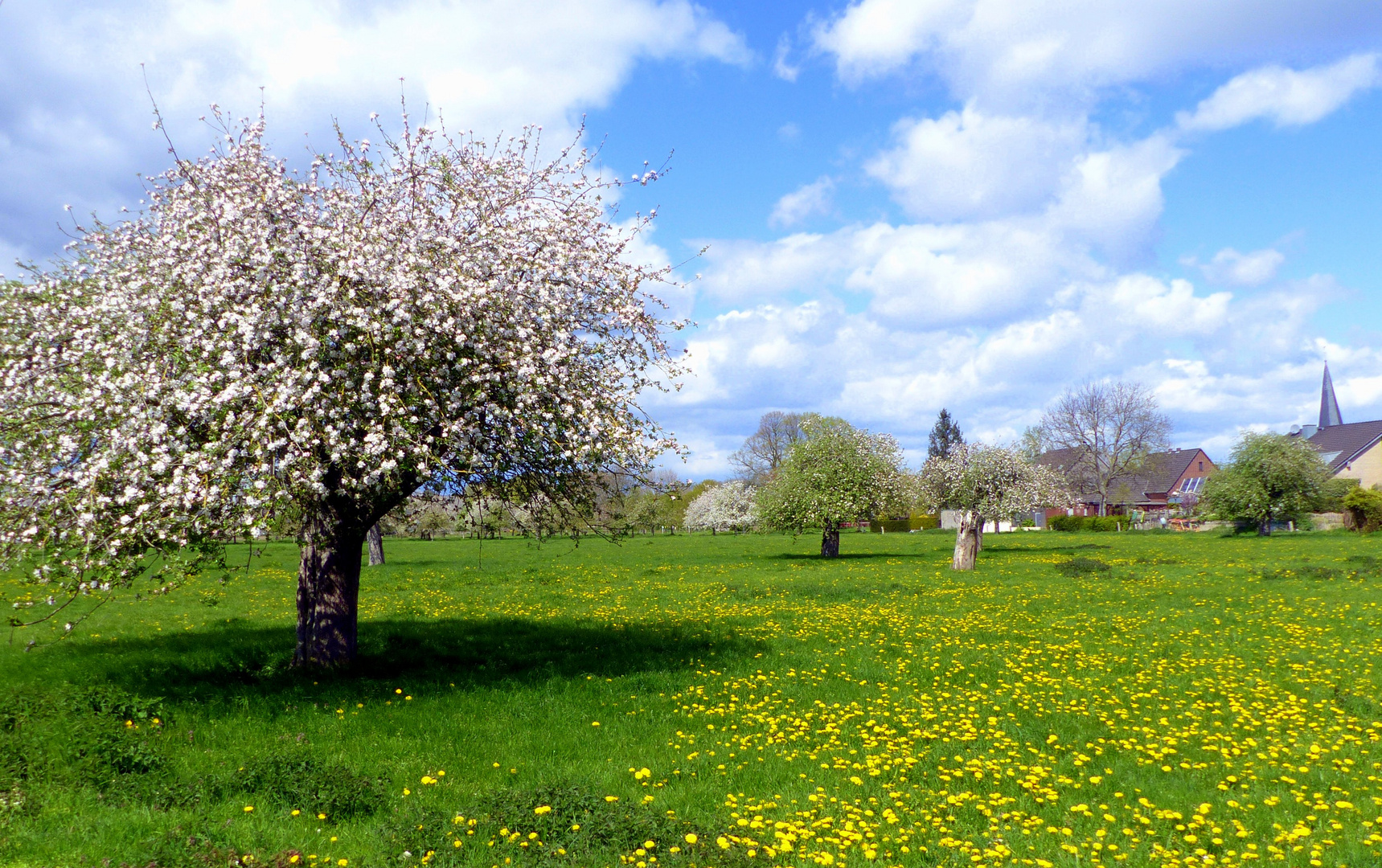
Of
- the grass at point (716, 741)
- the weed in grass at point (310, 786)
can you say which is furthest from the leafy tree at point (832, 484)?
the weed in grass at point (310, 786)

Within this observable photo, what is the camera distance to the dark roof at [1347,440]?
3413 inches

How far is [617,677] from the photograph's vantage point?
1394 centimetres

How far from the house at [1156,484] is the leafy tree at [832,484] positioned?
68075 mm

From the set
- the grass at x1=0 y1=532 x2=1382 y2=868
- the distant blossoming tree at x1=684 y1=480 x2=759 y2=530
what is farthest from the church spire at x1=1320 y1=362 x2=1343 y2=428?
the grass at x1=0 y1=532 x2=1382 y2=868

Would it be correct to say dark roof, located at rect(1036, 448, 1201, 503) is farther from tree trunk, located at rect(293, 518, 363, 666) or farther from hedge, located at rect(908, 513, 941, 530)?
tree trunk, located at rect(293, 518, 363, 666)

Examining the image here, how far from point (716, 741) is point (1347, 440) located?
10690 centimetres

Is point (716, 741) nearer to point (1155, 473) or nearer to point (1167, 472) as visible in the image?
point (1155, 473)

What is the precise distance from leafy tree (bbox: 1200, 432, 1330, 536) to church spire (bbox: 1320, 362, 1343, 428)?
239ft

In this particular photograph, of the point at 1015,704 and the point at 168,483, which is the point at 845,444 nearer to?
the point at 1015,704

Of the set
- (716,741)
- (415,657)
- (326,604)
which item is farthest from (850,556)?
(716,741)

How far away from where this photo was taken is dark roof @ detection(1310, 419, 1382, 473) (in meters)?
86.7

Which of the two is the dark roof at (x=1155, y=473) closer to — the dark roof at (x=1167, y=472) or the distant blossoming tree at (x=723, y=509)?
the dark roof at (x=1167, y=472)

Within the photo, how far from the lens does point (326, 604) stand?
14086mm

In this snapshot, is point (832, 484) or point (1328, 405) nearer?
point (832, 484)
